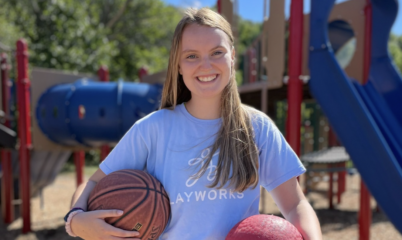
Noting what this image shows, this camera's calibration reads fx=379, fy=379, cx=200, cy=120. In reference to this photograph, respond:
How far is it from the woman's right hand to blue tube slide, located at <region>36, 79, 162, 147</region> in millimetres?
4177

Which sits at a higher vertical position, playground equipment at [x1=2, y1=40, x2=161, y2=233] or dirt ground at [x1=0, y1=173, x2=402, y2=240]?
playground equipment at [x1=2, y1=40, x2=161, y2=233]

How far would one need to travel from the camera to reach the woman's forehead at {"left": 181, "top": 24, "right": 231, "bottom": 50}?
1646mm

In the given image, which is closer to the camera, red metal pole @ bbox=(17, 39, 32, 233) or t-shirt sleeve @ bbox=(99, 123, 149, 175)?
t-shirt sleeve @ bbox=(99, 123, 149, 175)

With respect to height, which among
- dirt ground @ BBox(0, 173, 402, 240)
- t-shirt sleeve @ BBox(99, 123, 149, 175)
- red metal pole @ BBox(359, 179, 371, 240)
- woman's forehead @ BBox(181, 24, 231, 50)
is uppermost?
woman's forehead @ BBox(181, 24, 231, 50)

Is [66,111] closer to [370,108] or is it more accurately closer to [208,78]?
[370,108]

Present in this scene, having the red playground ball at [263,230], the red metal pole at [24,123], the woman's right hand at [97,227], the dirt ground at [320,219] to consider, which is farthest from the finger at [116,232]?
the red metal pole at [24,123]

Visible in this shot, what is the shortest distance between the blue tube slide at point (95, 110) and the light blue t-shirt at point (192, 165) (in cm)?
403

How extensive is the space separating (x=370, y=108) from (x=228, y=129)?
355 cm

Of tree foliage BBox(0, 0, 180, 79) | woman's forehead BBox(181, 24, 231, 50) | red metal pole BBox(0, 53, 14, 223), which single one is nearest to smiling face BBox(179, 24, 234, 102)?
woman's forehead BBox(181, 24, 231, 50)

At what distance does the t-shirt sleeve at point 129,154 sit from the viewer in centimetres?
169

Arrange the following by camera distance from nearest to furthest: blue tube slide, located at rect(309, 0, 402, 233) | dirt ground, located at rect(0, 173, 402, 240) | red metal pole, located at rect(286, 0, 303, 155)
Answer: blue tube slide, located at rect(309, 0, 402, 233), red metal pole, located at rect(286, 0, 303, 155), dirt ground, located at rect(0, 173, 402, 240)

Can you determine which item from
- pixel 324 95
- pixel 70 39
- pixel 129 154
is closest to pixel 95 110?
pixel 324 95

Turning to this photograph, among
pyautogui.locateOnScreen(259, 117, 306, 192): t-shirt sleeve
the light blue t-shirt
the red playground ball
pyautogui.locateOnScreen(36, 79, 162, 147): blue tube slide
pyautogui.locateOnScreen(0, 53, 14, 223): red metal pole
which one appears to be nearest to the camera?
the red playground ball

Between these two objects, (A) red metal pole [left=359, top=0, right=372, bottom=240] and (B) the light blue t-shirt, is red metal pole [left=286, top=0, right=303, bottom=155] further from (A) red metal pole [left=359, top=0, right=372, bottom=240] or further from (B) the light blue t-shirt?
(B) the light blue t-shirt
